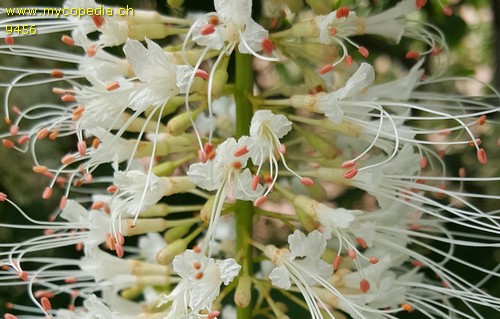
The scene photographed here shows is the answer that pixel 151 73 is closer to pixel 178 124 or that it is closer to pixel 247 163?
pixel 178 124

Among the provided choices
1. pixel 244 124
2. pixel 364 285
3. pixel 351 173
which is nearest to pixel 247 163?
pixel 244 124

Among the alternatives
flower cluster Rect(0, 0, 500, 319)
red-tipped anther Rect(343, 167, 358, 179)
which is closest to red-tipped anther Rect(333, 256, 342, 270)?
flower cluster Rect(0, 0, 500, 319)

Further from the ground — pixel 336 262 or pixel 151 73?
pixel 151 73

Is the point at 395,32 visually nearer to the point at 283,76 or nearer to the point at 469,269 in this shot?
the point at 469,269

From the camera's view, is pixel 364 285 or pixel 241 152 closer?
pixel 241 152

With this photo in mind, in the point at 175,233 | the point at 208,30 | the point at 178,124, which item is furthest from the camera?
the point at 175,233

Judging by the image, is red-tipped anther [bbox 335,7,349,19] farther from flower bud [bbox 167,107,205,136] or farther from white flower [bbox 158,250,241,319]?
white flower [bbox 158,250,241,319]
